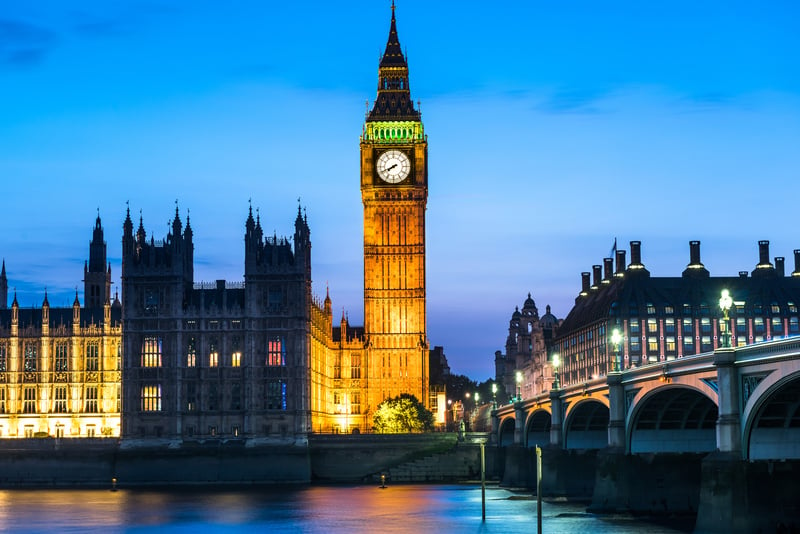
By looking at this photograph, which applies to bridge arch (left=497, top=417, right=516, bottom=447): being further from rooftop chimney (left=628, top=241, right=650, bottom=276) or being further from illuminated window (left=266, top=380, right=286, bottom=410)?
rooftop chimney (left=628, top=241, right=650, bottom=276)

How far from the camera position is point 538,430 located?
136 meters

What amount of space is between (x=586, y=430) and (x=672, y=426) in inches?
934

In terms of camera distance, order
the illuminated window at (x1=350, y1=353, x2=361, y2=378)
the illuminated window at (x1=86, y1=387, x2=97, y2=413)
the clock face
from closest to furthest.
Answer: the illuminated window at (x1=86, y1=387, x2=97, y2=413)
the illuminated window at (x1=350, y1=353, x2=361, y2=378)
the clock face

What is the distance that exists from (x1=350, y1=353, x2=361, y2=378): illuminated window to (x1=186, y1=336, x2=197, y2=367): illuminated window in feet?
114

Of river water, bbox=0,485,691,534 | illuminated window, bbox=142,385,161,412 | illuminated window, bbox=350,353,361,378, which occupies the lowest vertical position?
river water, bbox=0,485,691,534

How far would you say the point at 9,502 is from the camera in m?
110

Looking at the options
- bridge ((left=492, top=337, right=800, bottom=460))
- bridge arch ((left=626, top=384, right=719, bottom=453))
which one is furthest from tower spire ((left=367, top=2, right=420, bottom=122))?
bridge arch ((left=626, top=384, right=719, bottom=453))

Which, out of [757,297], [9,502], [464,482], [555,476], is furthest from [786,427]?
[757,297]

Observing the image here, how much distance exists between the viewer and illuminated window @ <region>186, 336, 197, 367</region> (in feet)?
487

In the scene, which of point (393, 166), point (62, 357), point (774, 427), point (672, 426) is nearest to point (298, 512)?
point (672, 426)

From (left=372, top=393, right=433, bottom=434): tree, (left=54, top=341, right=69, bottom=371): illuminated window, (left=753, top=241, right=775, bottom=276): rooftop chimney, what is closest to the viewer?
(left=372, top=393, right=433, bottom=434): tree

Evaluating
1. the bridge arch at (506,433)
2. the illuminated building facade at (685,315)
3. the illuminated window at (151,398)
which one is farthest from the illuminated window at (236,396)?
the illuminated building facade at (685,315)

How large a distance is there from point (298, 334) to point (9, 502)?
1753 inches

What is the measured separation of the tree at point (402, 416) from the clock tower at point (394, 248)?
849 centimetres
